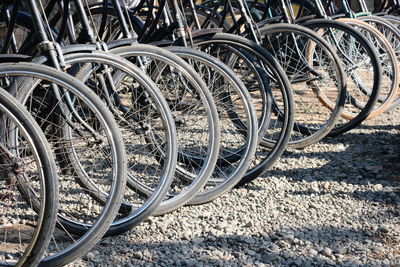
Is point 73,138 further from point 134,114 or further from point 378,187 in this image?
point 378,187

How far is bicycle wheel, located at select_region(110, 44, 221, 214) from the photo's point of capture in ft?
13.1

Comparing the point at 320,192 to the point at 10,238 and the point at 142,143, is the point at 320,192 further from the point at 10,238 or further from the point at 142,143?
the point at 10,238

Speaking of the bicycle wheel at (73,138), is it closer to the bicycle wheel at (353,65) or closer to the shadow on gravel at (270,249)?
the shadow on gravel at (270,249)

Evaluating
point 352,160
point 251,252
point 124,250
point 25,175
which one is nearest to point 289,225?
point 251,252

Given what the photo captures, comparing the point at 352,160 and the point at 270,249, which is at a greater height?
the point at 270,249

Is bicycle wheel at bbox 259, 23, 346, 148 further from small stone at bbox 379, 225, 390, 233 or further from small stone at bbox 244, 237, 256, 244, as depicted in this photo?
small stone at bbox 244, 237, 256, 244

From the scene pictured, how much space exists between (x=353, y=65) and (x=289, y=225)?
223cm

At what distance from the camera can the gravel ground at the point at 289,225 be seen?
3.74m

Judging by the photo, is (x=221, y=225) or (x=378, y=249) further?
(x=221, y=225)

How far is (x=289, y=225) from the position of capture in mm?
4117

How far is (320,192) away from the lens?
182 inches

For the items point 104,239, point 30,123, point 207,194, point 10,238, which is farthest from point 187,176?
point 30,123

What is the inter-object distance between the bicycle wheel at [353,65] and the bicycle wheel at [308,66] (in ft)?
0.44

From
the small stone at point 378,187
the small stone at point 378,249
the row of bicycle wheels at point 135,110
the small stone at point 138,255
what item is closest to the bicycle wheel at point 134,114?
the row of bicycle wheels at point 135,110
